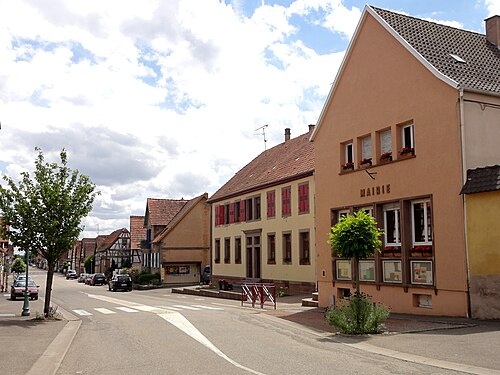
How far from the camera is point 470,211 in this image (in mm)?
16344

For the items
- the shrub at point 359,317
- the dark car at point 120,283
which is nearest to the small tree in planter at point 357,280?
the shrub at point 359,317

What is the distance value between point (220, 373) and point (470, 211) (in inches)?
393

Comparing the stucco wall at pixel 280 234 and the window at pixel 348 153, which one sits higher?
the window at pixel 348 153

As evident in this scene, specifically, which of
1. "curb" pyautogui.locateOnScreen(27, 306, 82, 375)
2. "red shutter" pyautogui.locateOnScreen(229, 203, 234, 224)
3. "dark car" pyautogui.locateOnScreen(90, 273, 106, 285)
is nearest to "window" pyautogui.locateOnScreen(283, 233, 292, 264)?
"red shutter" pyautogui.locateOnScreen(229, 203, 234, 224)

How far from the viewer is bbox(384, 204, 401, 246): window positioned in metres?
19.5

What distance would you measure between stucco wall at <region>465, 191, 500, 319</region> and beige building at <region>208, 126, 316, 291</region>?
15.1m

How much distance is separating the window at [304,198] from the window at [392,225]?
465 inches

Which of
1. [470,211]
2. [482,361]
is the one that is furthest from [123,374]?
[470,211]

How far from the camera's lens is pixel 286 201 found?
3434 cm

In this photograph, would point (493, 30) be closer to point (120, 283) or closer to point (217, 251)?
point (217, 251)

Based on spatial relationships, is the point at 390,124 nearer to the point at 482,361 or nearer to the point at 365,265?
the point at 365,265

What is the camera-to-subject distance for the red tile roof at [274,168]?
34144mm

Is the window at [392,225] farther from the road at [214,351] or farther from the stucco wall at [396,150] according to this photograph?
the road at [214,351]

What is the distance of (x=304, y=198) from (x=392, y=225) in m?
12.4
